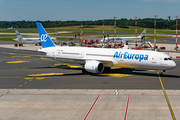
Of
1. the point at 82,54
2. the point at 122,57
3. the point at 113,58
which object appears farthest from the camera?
the point at 82,54

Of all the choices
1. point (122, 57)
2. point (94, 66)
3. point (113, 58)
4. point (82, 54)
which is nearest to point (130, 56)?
point (122, 57)

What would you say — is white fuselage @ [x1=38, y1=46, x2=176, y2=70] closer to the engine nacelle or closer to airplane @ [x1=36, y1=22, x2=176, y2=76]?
airplane @ [x1=36, y1=22, x2=176, y2=76]

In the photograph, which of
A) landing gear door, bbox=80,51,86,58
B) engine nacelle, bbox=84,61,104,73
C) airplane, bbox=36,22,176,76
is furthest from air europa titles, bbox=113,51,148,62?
landing gear door, bbox=80,51,86,58

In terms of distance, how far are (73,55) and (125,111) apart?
23.9 meters

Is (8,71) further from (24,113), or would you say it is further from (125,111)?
(125,111)

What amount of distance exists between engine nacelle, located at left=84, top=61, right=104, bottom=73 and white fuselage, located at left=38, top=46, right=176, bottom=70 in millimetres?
1106

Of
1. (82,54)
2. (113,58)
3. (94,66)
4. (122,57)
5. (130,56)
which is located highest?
(82,54)

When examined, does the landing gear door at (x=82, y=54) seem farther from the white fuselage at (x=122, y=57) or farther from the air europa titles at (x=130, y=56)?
the air europa titles at (x=130, y=56)

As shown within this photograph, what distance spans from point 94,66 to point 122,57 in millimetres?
4624

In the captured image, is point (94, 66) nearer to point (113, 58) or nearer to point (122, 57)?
point (113, 58)

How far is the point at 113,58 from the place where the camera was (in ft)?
134

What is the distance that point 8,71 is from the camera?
4528cm

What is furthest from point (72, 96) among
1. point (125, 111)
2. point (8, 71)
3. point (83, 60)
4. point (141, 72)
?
point (8, 71)

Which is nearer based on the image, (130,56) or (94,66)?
(130,56)
